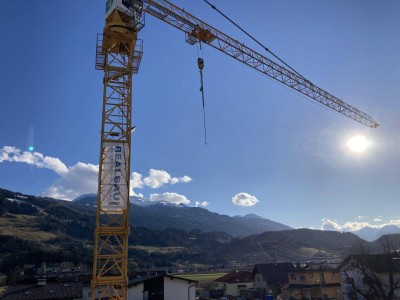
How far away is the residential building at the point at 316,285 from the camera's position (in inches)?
2060

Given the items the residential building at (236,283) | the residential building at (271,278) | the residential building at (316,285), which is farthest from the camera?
the residential building at (236,283)

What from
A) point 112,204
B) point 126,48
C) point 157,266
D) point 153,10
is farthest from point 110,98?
point 157,266

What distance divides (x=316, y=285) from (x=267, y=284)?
11.0 metres

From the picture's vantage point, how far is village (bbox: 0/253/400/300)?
37.9m

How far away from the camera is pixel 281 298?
56.3 metres

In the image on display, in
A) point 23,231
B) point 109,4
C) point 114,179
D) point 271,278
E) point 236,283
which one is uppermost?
point 109,4

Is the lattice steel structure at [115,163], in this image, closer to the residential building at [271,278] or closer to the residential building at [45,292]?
the residential building at [45,292]

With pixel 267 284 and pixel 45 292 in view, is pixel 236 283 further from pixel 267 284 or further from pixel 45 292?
pixel 45 292

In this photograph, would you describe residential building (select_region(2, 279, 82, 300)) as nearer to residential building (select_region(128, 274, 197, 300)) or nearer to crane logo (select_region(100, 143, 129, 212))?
residential building (select_region(128, 274, 197, 300))

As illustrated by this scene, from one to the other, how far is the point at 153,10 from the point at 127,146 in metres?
20.2

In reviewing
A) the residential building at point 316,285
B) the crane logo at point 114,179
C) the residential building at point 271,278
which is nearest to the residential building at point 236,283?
the residential building at point 271,278

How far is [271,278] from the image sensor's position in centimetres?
6250

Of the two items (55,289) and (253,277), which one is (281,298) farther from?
(55,289)

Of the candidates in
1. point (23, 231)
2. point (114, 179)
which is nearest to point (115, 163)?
point (114, 179)
